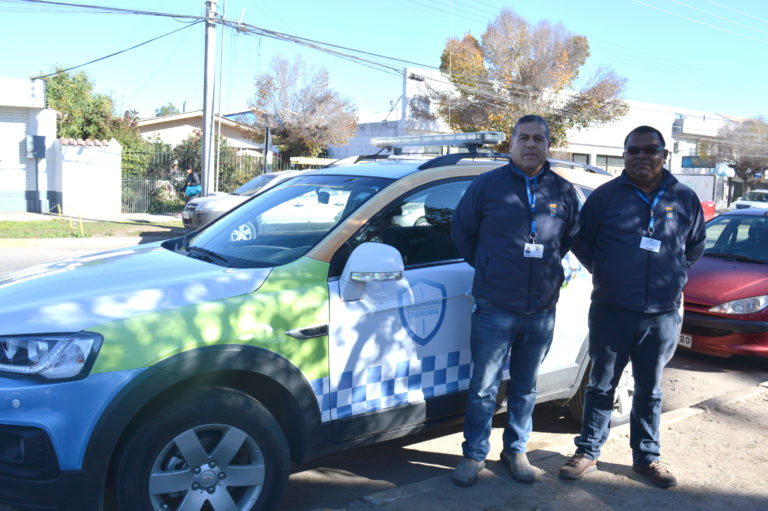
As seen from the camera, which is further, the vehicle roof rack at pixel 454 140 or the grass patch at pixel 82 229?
the grass patch at pixel 82 229

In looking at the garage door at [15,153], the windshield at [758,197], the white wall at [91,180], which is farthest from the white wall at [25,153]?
the windshield at [758,197]

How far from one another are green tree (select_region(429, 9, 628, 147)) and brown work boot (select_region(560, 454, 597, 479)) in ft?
90.9

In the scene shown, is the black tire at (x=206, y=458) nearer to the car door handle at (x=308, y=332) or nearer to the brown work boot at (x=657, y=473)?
the car door handle at (x=308, y=332)

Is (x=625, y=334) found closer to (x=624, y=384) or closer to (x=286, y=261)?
(x=624, y=384)

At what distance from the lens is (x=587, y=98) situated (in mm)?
31719

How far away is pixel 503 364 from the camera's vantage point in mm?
3387

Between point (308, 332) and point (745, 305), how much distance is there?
4657 millimetres

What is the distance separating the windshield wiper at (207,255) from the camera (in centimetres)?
333

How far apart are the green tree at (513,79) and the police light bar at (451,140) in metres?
26.2

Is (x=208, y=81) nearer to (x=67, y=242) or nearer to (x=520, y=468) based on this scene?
(x=67, y=242)

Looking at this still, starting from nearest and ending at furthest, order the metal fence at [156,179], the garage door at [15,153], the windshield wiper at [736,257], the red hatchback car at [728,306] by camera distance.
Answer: the red hatchback car at [728,306], the windshield wiper at [736,257], the garage door at [15,153], the metal fence at [156,179]

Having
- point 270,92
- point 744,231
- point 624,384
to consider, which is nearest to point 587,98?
point 270,92

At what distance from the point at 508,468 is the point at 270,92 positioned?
33.2 metres

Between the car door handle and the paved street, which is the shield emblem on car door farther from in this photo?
the paved street
